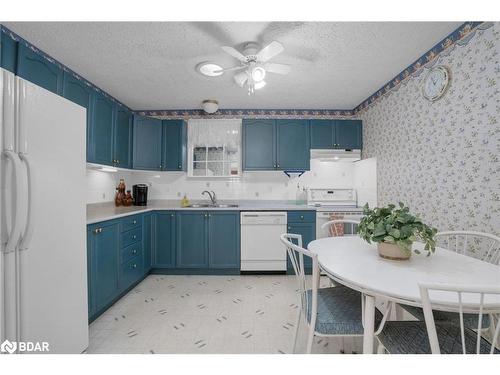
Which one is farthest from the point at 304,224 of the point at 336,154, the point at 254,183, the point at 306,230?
the point at 336,154

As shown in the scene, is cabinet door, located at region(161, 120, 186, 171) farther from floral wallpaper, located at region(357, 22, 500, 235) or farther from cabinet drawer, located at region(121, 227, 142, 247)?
floral wallpaper, located at region(357, 22, 500, 235)

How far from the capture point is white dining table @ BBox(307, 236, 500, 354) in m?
0.97

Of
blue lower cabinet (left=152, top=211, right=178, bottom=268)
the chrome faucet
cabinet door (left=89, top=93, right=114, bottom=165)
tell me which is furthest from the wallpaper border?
cabinet door (left=89, top=93, right=114, bottom=165)

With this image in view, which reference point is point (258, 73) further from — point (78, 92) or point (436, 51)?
point (78, 92)

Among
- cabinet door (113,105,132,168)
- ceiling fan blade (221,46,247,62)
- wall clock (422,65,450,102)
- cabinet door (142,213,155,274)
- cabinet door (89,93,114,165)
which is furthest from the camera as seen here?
cabinet door (142,213,155,274)

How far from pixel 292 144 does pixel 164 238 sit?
217 centimetres

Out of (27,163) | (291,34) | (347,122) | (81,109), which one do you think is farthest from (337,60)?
(27,163)

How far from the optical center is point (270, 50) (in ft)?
5.73

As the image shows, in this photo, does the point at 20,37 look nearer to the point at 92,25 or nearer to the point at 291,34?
the point at 92,25

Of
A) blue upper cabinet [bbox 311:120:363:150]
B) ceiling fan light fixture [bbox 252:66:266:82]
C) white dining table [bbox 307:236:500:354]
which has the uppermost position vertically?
ceiling fan light fixture [bbox 252:66:266:82]

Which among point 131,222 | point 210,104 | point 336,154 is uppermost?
point 210,104

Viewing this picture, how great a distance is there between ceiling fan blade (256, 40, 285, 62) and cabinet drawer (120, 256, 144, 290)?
92.5 inches

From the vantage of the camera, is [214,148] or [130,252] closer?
[130,252]

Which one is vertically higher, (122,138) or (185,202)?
(122,138)
